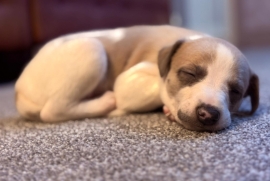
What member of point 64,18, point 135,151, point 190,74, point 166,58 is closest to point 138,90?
point 166,58

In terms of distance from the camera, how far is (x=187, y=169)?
0.86 metres

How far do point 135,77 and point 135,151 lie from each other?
1.88 feet

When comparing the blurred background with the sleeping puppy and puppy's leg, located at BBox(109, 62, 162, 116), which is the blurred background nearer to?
the sleeping puppy

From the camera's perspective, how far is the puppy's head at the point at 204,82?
117 centimetres

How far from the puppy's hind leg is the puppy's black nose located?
51cm

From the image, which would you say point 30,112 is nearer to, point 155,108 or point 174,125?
point 155,108

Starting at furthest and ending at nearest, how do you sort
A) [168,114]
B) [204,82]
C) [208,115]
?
1. [168,114]
2. [204,82]
3. [208,115]

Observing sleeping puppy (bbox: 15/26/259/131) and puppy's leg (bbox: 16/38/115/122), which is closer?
sleeping puppy (bbox: 15/26/259/131)

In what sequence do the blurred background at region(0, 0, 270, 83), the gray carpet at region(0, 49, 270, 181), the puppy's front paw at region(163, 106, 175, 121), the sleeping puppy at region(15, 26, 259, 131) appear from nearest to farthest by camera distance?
the gray carpet at region(0, 49, 270, 181) → the sleeping puppy at region(15, 26, 259, 131) → the puppy's front paw at region(163, 106, 175, 121) → the blurred background at region(0, 0, 270, 83)

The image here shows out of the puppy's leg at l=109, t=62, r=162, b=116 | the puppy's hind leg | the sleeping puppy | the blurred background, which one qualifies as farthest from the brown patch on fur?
the blurred background

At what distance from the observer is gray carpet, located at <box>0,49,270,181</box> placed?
855 mm

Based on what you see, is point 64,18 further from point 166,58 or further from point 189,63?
point 189,63

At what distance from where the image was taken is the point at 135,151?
1011 millimetres

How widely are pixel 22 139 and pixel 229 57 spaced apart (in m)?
0.73
